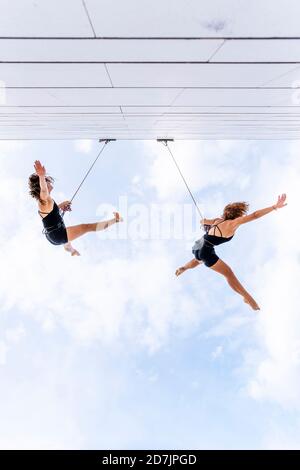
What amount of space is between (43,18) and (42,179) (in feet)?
6.08

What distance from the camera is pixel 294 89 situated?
2.94 metres

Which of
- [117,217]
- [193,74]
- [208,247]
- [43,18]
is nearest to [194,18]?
[193,74]

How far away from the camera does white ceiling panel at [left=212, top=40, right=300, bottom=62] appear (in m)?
2.10


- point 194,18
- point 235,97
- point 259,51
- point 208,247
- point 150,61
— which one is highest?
point 235,97

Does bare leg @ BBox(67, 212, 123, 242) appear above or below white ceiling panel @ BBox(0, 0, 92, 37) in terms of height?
above

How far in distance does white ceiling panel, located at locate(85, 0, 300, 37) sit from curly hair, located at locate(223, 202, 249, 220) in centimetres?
283

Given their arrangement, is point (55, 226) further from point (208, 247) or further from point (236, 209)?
point (236, 209)

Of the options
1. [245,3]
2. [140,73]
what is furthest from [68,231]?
[245,3]

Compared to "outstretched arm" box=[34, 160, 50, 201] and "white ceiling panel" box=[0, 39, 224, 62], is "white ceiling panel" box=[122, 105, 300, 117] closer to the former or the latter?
"outstretched arm" box=[34, 160, 50, 201]

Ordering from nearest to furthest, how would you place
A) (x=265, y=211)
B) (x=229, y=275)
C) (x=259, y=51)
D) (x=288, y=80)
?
1. (x=259, y=51)
2. (x=288, y=80)
3. (x=265, y=211)
4. (x=229, y=275)

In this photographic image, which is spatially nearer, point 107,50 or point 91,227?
point 107,50

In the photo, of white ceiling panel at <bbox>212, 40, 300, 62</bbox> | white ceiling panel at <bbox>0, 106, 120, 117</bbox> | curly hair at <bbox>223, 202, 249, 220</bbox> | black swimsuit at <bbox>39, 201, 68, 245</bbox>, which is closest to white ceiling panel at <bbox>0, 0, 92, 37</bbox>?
white ceiling panel at <bbox>212, 40, 300, 62</bbox>

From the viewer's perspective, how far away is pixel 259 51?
220 cm
